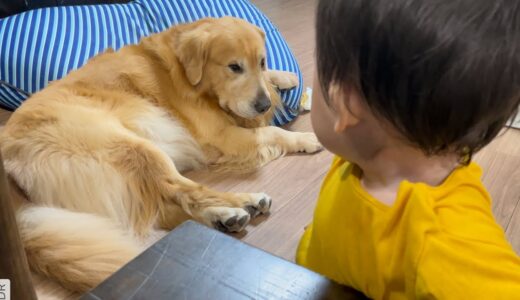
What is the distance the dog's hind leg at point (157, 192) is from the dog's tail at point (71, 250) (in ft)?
0.67

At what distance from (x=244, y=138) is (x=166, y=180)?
43 cm

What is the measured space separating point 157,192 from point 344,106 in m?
0.97

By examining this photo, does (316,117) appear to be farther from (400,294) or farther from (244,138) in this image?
(244,138)

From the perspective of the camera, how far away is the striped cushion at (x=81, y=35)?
201cm

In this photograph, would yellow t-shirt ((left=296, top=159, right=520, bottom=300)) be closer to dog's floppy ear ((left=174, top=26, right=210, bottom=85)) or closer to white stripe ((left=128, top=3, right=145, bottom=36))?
dog's floppy ear ((left=174, top=26, right=210, bottom=85))

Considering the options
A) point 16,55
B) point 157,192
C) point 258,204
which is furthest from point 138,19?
point 258,204

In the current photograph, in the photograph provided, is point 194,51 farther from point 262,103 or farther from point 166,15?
point 166,15

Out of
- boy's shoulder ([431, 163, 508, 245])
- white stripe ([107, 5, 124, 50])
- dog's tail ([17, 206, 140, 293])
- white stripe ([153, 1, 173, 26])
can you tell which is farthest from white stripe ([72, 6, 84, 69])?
boy's shoulder ([431, 163, 508, 245])

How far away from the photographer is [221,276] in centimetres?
73

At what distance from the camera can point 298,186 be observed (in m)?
1.72

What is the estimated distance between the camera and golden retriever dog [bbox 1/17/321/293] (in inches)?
50.9

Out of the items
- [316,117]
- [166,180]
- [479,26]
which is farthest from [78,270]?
[479,26]

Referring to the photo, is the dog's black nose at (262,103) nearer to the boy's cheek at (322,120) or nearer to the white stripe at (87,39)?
the white stripe at (87,39)

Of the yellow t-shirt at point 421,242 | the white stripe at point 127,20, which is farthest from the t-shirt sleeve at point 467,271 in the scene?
the white stripe at point 127,20
